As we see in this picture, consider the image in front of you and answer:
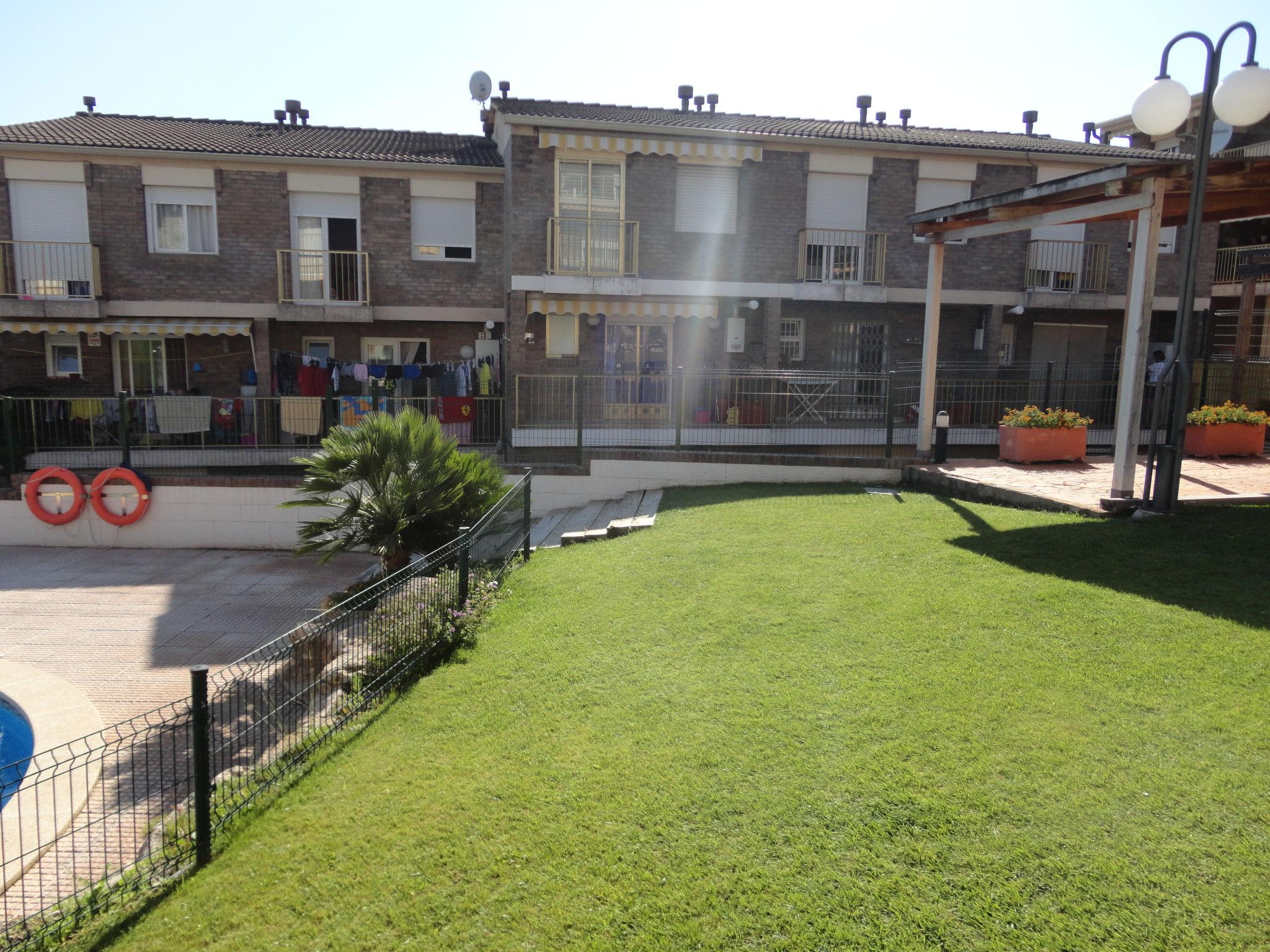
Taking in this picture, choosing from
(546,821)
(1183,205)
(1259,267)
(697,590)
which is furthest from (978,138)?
(546,821)

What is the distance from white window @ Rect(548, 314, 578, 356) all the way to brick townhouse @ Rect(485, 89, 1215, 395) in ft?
0.11

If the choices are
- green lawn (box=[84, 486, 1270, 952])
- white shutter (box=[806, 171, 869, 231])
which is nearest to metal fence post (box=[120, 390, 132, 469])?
green lawn (box=[84, 486, 1270, 952])

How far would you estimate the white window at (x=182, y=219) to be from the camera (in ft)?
65.4

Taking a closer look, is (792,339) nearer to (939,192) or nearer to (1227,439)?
(939,192)

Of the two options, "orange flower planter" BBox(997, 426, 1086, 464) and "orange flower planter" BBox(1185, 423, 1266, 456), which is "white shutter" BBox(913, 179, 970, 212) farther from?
"orange flower planter" BBox(1185, 423, 1266, 456)

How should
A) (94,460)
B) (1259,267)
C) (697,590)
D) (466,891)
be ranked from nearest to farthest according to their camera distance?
(466,891) < (697,590) < (94,460) < (1259,267)

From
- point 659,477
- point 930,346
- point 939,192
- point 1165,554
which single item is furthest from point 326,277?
point 1165,554

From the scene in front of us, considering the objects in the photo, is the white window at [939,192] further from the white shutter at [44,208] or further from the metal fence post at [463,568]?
the white shutter at [44,208]

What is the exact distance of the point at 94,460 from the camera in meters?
15.5

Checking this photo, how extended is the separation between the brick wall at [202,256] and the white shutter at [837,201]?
12.4m

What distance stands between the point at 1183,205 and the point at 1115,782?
10.2 metres

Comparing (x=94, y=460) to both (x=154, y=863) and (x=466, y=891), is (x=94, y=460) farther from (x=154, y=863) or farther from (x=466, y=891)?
(x=466, y=891)

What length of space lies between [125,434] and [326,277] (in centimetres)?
689

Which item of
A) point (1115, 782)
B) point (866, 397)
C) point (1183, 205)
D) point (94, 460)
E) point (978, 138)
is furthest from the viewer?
point (978, 138)
